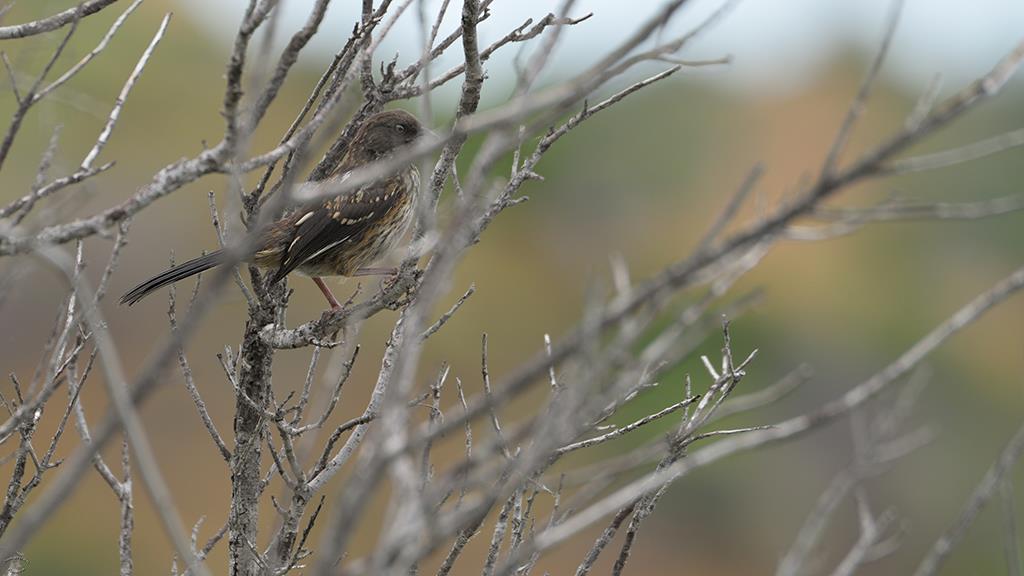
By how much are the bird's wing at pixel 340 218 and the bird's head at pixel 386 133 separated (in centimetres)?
26

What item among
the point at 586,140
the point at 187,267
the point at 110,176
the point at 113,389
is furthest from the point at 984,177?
→ the point at 113,389

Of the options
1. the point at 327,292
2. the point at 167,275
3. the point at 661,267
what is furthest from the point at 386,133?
the point at 661,267

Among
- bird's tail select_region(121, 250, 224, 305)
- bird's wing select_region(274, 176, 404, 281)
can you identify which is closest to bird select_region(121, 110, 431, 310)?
bird's wing select_region(274, 176, 404, 281)

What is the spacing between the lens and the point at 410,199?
19.6ft

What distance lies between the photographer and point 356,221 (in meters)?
5.73

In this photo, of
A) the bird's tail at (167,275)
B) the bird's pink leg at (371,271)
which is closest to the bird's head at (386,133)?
the bird's pink leg at (371,271)

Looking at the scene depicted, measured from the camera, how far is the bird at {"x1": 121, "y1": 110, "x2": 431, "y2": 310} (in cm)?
539

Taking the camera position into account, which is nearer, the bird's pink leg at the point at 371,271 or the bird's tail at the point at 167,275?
the bird's tail at the point at 167,275

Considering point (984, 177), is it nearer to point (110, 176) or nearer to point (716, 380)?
point (110, 176)

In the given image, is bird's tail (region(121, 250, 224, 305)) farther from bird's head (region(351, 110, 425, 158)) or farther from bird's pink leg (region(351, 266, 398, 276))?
bird's head (region(351, 110, 425, 158))

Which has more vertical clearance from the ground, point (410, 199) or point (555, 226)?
point (410, 199)

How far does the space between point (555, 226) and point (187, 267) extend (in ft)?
37.4

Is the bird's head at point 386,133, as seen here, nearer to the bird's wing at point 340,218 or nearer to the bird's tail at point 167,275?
the bird's wing at point 340,218

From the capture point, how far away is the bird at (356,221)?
212 inches
